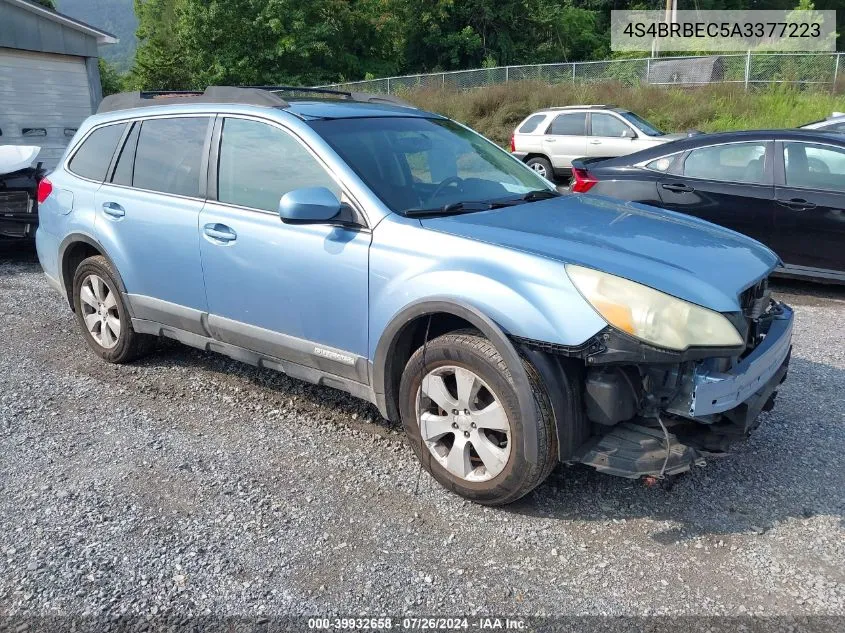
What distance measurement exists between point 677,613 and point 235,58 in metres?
31.9

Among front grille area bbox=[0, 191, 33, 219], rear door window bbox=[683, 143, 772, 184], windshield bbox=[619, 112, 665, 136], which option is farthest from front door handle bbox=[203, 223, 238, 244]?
windshield bbox=[619, 112, 665, 136]

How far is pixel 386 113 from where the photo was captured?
169 inches

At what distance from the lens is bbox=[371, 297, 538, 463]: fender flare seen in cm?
292

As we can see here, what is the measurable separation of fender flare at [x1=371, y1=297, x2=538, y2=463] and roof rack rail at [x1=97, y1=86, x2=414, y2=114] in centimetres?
154

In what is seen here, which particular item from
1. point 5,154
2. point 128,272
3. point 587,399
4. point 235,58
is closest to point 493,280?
point 587,399

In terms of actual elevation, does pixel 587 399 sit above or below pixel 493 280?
below

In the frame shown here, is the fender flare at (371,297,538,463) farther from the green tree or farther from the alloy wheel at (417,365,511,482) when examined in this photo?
the green tree

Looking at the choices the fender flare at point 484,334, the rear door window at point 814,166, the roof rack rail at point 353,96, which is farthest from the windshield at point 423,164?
the rear door window at point 814,166

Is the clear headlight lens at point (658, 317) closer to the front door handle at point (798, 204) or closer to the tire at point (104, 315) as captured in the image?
the tire at point (104, 315)

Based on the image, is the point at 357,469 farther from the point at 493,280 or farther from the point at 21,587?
the point at 21,587

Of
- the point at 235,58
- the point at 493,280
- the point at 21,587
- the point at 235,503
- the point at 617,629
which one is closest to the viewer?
the point at 617,629

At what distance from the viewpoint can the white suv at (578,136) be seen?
14.6 metres

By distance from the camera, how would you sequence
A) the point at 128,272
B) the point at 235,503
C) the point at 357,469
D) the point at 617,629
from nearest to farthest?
the point at 617,629, the point at 235,503, the point at 357,469, the point at 128,272

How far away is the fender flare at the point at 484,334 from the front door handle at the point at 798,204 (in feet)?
14.9
